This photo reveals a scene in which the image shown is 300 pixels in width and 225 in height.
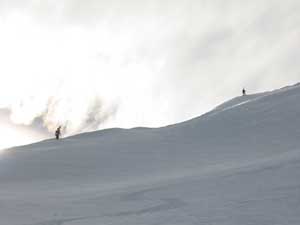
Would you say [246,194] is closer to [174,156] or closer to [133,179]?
[133,179]

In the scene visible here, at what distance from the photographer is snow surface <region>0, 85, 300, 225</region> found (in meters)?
12.6

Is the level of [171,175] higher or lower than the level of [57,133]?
lower

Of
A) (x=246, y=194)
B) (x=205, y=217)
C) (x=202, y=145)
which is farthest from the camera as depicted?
(x=202, y=145)

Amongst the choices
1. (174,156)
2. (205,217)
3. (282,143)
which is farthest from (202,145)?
(205,217)

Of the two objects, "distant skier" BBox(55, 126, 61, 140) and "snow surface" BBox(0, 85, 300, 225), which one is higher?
"distant skier" BBox(55, 126, 61, 140)

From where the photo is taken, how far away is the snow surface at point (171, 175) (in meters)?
12.6

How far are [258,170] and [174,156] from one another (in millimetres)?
7682

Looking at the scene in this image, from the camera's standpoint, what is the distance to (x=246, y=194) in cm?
1376

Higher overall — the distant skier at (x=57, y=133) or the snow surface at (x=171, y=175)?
the distant skier at (x=57, y=133)

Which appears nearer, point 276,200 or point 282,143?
point 276,200

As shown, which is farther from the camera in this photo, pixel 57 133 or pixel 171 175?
pixel 57 133

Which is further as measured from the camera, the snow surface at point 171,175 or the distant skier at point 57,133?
the distant skier at point 57,133

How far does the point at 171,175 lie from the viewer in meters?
19.1

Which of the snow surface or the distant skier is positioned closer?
the snow surface
